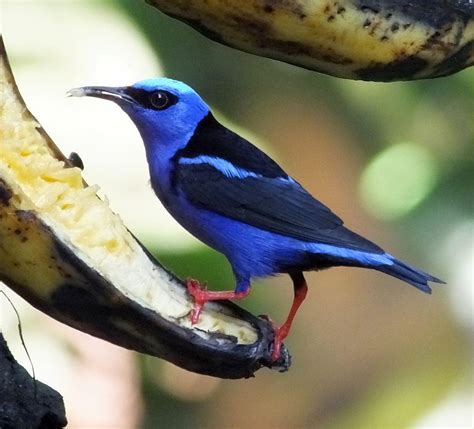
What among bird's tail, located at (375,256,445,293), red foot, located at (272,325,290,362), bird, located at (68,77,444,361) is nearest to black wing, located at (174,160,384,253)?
bird, located at (68,77,444,361)

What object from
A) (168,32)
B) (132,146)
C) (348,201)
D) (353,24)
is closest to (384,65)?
(353,24)

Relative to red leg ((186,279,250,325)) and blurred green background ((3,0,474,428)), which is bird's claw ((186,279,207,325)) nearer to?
red leg ((186,279,250,325))

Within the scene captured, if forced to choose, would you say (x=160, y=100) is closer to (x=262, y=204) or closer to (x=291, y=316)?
(x=262, y=204)

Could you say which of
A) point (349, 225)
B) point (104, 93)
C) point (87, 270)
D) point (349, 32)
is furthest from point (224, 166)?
point (349, 225)

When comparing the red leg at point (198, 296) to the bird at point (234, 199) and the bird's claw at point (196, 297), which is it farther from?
the bird at point (234, 199)

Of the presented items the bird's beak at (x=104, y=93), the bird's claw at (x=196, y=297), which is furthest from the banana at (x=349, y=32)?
the bird's claw at (x=196, y=297)

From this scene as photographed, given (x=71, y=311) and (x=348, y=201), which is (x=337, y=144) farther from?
(x=71, y=311)

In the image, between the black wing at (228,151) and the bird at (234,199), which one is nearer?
the bird at (234,199)
